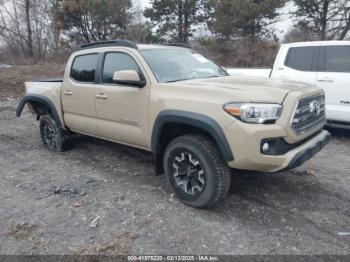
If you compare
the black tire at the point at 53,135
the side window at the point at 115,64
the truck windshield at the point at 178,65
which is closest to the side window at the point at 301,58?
the truck windshield at the point at 178,65

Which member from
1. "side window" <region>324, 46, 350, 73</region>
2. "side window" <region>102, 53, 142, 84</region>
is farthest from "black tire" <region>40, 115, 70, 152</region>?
"side window" <region>324, 46, 350, 73</region>

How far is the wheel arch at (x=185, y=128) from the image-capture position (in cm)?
358

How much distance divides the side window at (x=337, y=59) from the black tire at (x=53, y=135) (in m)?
5.09

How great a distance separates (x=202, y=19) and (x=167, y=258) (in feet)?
76.3

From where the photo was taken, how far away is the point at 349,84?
6.66 metres

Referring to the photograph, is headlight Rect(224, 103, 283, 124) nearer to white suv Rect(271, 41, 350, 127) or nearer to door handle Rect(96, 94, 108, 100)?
door handle Rect(96, 94, 108, 100)

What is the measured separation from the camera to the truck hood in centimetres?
358

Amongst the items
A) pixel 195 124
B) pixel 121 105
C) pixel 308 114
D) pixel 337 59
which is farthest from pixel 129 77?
pixel 337 59

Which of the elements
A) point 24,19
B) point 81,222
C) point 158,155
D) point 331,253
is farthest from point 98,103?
point 24,19

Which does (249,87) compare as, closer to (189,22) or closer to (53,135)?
(53,135)

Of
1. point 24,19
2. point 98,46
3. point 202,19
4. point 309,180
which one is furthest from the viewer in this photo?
point 24,19

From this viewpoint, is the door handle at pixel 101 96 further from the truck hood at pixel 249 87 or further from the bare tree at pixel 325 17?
the bare tree at pixel 325 17

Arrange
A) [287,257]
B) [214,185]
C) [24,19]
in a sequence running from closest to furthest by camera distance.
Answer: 1. [287,257]
2. [214,185]
3. [24,19]

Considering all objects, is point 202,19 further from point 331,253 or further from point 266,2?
point 331,253
